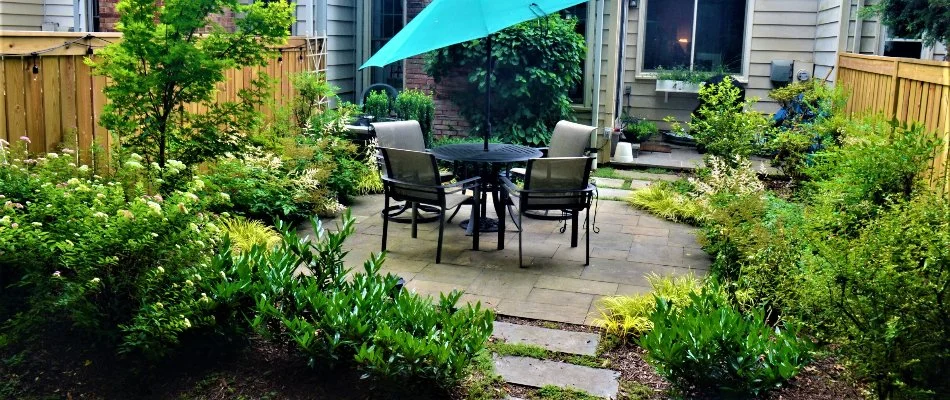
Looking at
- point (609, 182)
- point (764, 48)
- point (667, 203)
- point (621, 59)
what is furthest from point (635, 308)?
point (764, 48)

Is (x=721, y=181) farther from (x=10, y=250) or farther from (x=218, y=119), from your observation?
(x=10, y=250)

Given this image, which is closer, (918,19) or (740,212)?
(740,212)

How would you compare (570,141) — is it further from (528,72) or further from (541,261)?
(528,72)

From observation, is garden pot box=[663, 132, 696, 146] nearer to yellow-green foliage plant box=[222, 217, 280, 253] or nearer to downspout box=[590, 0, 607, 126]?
downspout box=[590, 0, 607, 126]

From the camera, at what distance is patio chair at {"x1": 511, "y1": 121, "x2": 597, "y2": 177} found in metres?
7.21

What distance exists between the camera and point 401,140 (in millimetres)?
7590

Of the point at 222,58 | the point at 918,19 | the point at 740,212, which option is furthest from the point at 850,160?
the point at 222,58

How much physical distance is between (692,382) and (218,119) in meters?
3.55

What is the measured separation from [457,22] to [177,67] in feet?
6.89

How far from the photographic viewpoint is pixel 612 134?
10820 mm

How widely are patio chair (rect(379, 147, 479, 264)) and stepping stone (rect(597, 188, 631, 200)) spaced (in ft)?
8.13

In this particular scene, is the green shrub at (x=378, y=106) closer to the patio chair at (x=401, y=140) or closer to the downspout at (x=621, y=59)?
the patio chair at (x=401, y=140)

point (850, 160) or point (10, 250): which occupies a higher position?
point (850, 160)

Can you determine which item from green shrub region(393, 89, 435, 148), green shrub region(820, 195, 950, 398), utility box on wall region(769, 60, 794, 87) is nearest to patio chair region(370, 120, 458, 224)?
green shrub region(393, 89, 435, 148)
